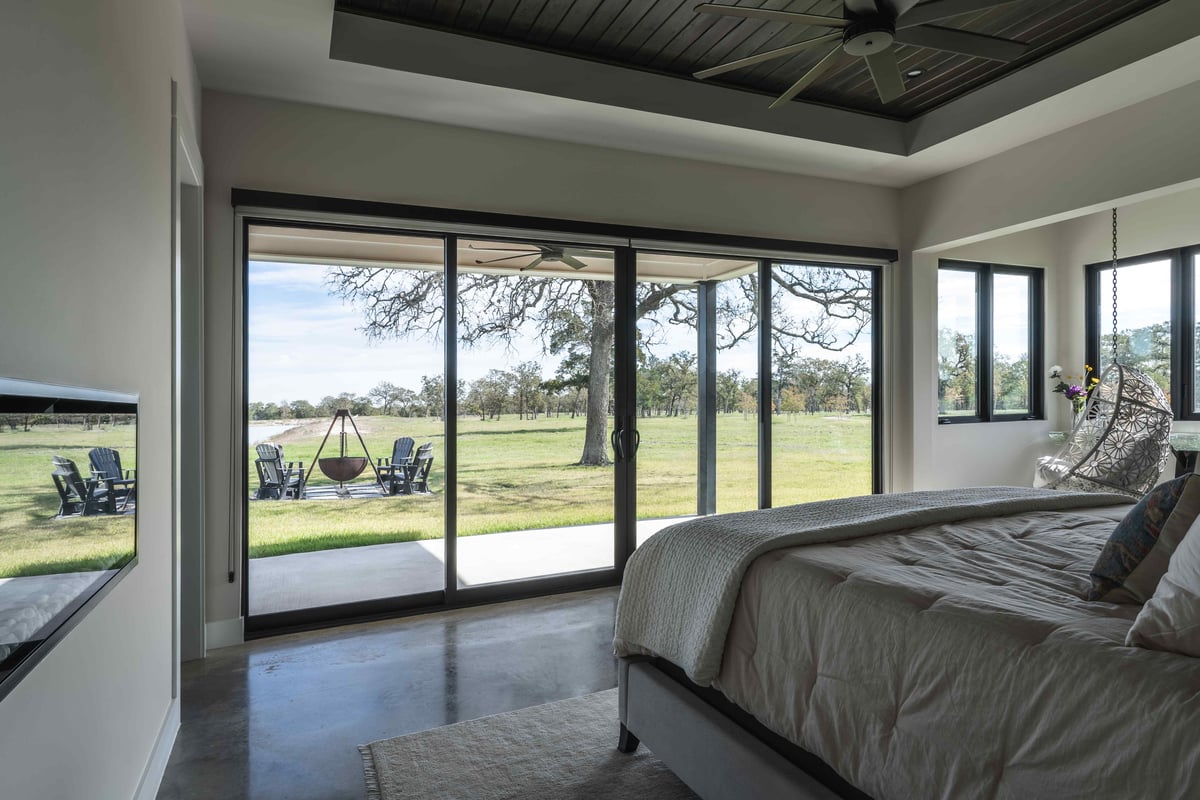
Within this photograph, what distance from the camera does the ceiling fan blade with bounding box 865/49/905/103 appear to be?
284 cm

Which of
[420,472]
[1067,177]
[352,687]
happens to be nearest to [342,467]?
[420,472]

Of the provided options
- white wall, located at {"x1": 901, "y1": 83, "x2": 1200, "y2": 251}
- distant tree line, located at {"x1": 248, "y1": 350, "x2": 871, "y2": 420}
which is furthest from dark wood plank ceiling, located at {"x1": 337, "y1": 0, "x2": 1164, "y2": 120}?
distant tree line, located at {"x1": 248, "y1": 350, "x2": 871, "y2": 420}

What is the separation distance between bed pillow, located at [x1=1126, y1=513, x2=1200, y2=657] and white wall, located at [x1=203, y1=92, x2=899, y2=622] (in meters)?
3.57

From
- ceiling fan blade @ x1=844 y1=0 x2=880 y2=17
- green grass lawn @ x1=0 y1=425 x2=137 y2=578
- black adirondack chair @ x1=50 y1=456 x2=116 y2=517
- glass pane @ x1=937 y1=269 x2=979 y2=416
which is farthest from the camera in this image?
glass pane @ x1=937 y1=269 x2=979 y2=416

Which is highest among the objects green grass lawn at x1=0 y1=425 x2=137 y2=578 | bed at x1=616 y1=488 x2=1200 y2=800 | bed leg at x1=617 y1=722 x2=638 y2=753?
green grass lawn at x1=0 y1=425 x2=137 y2=578

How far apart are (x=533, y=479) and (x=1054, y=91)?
3.63 metres

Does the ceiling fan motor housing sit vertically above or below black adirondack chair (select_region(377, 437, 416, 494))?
above

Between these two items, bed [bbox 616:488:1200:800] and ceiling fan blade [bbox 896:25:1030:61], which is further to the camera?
ceiling fan blade [bbox 896:25:1030:61]

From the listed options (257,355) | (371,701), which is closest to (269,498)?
(257,355)

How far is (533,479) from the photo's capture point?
437 centimetres

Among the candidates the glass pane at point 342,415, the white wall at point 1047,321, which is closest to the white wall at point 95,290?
the glass pane at point 342,415

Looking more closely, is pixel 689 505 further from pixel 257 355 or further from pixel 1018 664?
pixel 1018 664

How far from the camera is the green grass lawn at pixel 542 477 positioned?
392 cm

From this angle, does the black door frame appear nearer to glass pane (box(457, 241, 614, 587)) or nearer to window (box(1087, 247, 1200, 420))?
glass pane (box(457, 241, 614, 587))
